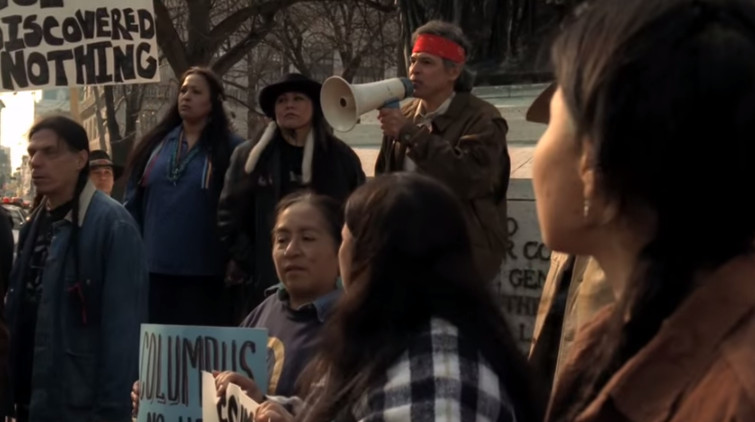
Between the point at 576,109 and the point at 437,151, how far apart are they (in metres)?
3.60

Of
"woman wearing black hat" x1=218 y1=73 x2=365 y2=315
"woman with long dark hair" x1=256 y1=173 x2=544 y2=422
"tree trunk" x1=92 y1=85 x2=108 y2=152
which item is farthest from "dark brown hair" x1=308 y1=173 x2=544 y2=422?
"tree trunk" x1=92 y1=85 x2=108 y2=152

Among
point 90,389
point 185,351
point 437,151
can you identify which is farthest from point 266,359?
point 437,151

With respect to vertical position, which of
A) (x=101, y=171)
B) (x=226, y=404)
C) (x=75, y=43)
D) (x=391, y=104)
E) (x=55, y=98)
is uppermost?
(x=75, y=43)

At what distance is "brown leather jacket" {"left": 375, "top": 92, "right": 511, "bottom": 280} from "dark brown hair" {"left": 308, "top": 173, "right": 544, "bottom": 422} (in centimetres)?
252

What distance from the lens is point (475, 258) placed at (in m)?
3.27

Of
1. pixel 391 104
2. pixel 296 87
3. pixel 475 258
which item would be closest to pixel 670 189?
pixel 475 258

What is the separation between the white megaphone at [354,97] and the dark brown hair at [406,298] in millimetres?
2791

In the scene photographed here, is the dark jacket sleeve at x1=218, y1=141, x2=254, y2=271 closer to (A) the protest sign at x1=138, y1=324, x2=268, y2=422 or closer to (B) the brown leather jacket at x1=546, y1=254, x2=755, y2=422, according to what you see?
(A) the protest sign at x1=138, y1=324, x2=268, y2=422

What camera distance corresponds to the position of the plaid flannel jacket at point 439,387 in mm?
2312

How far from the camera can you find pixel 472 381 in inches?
92.4

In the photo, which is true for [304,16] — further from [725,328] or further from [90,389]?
[725,328]

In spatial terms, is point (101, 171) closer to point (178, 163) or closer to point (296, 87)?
point (178, 163)

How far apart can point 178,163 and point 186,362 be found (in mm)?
2704

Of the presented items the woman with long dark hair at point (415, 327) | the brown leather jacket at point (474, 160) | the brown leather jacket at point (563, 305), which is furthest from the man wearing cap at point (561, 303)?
the brown leather jacket at point (474, 160)
